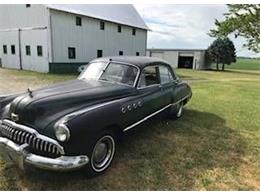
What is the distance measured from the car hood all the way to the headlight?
0.28 m

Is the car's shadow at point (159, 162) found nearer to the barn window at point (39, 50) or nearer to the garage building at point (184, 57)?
the barn window at point (39, 50)

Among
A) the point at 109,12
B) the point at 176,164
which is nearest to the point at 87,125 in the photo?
the point at 176,164

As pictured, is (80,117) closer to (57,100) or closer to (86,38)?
(57,100)

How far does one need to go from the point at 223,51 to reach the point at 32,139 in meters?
41.1

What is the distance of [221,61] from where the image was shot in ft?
133

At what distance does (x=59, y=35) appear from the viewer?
66.2 ft

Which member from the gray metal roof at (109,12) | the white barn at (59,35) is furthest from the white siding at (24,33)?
the gray metal roof at (109,12)

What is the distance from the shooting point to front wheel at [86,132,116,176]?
11.3 ft

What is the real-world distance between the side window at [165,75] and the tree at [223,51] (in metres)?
37.2

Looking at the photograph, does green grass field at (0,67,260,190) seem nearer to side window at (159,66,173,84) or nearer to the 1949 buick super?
the 1949 buick super

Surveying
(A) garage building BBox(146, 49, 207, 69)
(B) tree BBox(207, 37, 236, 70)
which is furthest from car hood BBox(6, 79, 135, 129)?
(B) tree BBox(207, 37, 236, 70)

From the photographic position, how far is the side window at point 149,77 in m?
4.88

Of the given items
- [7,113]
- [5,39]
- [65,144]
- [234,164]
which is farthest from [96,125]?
[5,39]

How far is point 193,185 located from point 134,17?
90.5ft
